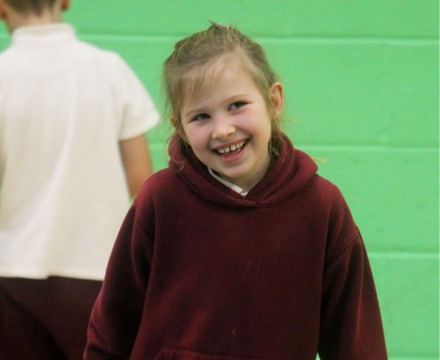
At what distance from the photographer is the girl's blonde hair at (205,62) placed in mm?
1712

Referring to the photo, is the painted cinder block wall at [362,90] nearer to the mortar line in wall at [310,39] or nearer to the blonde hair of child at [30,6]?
the mortar line in wall at [310,39]

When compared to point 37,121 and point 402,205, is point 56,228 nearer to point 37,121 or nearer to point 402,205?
point 37,121

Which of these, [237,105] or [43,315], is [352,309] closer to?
[237,105]

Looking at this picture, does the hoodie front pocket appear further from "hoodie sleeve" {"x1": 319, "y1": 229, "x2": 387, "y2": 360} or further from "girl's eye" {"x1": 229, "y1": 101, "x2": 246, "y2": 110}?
"girl's eye" {"x1": 229, "y1": 101, "x2": 246, "y2": 110}

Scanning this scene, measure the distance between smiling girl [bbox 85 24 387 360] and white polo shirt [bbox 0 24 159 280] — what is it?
0.37m

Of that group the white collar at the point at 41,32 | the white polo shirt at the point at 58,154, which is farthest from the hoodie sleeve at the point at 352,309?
the white collar at the point at 41,32

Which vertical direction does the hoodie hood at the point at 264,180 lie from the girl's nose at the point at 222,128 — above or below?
below

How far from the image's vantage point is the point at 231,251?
1726 millimetres

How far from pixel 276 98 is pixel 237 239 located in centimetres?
30

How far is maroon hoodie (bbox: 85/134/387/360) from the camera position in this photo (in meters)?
1.72

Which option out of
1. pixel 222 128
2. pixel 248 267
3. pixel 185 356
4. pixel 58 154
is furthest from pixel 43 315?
pixel 222 128

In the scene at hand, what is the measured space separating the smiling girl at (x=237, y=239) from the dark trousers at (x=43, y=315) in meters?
0.39

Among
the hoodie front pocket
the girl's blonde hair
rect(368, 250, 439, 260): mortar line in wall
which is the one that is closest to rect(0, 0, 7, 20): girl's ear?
the girl's blonde hair

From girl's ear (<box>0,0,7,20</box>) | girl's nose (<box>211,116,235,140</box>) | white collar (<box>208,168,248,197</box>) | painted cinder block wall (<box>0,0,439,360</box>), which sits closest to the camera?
girl's nose (<box>211,116,235,140</box>)
